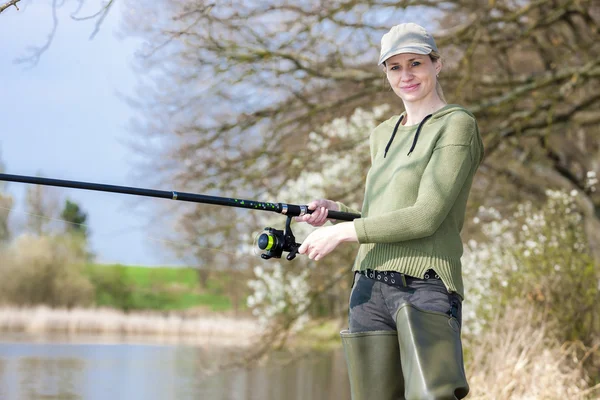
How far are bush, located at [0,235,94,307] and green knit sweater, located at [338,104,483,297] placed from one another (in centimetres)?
1069

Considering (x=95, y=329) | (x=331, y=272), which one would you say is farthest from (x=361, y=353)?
(x=95, y=329)

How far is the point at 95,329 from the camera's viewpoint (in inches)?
739

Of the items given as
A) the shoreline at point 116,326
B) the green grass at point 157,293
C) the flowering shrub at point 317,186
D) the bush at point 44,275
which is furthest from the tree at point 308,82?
the green grass at point 157,293

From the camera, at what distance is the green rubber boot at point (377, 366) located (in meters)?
2.34

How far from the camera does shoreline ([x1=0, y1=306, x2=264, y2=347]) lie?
17281 mm

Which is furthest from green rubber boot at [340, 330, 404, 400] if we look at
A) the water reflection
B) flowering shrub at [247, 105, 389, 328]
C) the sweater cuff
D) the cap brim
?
the water reflection

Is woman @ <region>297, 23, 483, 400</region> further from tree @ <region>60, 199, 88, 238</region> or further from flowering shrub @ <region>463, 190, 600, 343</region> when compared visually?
flowering shrub @ <region>463, 190, 600, 343</region>

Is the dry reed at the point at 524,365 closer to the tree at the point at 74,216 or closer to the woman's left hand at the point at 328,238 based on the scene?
the tree at the point at 74,216

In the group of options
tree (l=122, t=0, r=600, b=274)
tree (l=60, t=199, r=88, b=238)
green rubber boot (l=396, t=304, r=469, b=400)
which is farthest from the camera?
tree (l=122, t=0, r=600, b=274)

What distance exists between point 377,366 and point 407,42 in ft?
3.14

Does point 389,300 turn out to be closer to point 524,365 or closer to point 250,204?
point 250,204

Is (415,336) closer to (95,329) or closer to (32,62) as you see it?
(32,62)

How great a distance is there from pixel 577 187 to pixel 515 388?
196 inches

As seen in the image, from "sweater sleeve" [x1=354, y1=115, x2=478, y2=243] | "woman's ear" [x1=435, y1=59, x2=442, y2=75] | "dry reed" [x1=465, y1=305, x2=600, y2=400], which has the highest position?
"woman's ear" [x1=435, y1=59, x2=442, y2=75]
